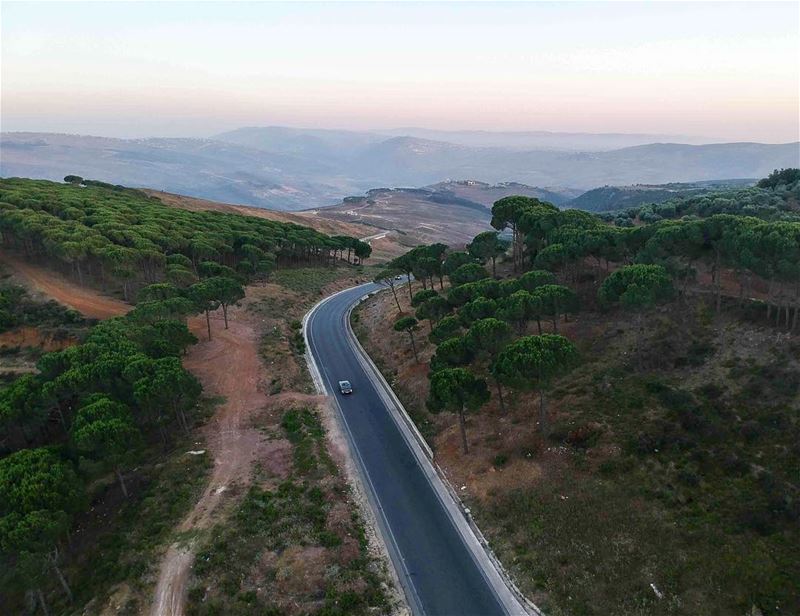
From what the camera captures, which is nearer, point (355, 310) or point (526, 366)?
point (526, 366)

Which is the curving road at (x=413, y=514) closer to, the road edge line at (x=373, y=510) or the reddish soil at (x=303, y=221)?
the road edge line at (x=373, y=510)

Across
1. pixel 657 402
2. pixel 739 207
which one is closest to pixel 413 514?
pixel 657 402

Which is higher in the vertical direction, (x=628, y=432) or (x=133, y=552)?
(x=628, y=432)

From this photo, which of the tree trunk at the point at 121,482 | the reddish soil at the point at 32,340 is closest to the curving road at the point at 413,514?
the tree trunk at the point at 121,482

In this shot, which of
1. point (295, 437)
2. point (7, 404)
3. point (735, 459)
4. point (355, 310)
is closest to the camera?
point (735, 459)

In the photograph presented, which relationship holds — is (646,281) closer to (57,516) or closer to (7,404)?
(57,516)

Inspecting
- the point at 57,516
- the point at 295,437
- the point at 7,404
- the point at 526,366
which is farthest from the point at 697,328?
the point at 7,404

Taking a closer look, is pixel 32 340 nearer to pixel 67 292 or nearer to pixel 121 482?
pixel 67 292

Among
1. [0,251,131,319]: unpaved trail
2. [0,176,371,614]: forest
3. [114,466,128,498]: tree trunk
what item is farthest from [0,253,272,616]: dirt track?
[114,466,128,498]: tree trunk
